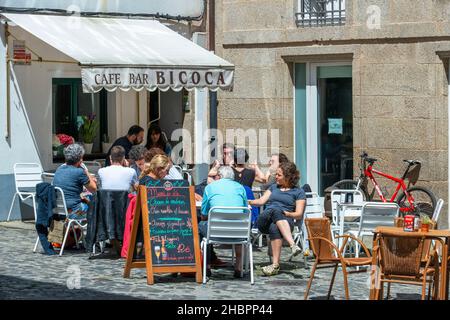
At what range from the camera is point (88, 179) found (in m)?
15.5

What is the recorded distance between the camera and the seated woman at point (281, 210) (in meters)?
13.8

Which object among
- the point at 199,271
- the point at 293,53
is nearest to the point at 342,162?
the point at 293,53

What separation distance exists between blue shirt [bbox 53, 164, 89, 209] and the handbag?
0.83 ft

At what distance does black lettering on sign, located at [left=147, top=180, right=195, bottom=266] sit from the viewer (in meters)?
13.2

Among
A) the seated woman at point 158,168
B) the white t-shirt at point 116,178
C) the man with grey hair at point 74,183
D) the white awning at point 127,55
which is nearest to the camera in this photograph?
the seated woman at point 158,168

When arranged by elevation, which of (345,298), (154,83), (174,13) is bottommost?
(345,298)

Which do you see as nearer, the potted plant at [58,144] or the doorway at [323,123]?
the doorway at [323,123]

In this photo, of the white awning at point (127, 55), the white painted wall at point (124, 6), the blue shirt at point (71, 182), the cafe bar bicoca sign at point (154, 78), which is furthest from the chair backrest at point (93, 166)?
the blue shirt at point (71, 182)

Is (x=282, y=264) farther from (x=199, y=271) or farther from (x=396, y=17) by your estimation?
(x=396, y=17)

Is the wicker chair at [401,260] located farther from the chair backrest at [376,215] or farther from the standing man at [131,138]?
the standing man at [131,138]

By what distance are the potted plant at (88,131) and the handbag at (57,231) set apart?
5.29 m

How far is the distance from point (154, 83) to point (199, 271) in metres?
5.13

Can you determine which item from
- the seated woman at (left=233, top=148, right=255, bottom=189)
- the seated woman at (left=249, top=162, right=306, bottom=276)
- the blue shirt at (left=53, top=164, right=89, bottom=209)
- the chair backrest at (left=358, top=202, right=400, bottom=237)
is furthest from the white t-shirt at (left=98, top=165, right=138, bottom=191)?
the chair backrest at (left=358, top=202, right=400, bottom=237)

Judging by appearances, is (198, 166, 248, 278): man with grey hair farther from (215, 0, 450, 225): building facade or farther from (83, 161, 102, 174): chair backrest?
(83, 161, 102, 174): chair backrest
